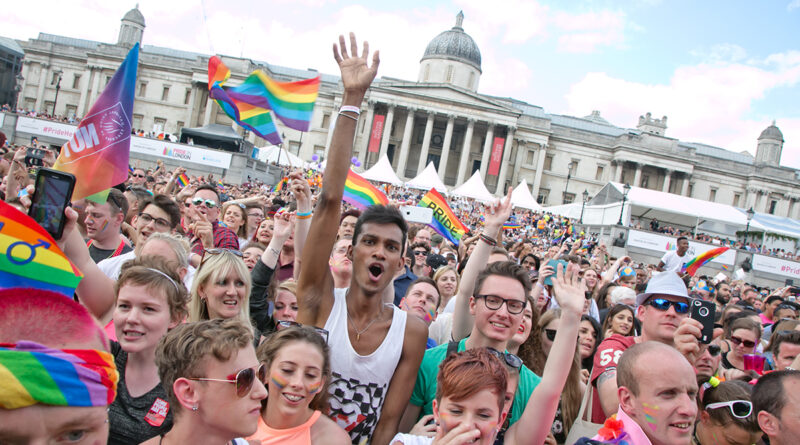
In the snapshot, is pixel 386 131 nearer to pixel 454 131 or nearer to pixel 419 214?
pixel 454 131

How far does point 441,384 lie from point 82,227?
388 centimetres

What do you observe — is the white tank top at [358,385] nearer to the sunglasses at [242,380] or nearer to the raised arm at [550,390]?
the sunglasses at [242,380]

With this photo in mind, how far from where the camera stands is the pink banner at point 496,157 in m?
52.2

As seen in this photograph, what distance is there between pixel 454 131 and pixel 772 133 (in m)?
44.8

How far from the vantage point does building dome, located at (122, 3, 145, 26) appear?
6544 cm

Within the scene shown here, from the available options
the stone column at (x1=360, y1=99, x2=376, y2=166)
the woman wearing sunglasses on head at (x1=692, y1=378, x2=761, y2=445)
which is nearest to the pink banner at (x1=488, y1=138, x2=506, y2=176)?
the stone column at (x1=360, y1=99, x2=376, y2=166)

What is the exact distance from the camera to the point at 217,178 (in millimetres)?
30625

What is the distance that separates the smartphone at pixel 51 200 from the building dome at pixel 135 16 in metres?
76.8

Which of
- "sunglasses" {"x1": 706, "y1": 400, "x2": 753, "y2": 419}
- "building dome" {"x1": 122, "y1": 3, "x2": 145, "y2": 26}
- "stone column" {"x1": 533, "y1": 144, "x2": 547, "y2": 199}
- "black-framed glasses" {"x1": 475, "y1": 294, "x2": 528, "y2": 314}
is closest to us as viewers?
"black-framed glasses" {"x1": 475, "y1": 294, "x2": 528, "y2": 314}

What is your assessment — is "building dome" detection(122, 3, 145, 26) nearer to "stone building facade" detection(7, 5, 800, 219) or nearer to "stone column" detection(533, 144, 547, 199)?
"stone building facade" detection(7, 5, 800, 219)

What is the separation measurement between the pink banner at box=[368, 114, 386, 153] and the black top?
4899 cm

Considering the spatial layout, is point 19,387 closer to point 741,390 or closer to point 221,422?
point 221,422

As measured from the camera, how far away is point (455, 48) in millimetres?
56594

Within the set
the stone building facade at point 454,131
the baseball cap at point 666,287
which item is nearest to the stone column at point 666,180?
the stone building facade at point 454,131
